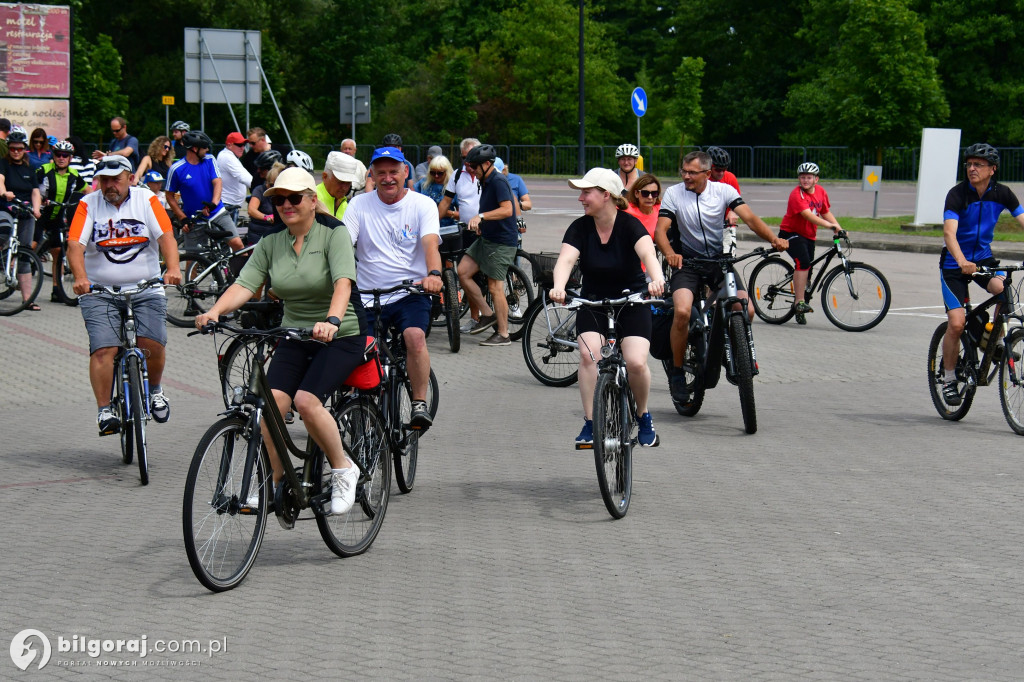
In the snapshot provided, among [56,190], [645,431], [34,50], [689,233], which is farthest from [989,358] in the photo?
[34,50]

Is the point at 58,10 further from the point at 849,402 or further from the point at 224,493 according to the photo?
the point at 224,493

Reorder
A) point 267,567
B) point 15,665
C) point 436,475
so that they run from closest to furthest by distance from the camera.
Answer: point 15,665
point 267,567
point 436,475

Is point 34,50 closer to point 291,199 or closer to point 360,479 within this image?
point 291,199

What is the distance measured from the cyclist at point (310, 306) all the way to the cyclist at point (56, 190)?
35.9ft

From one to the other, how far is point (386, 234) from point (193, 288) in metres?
7.52

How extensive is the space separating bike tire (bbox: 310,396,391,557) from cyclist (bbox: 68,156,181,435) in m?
2.33

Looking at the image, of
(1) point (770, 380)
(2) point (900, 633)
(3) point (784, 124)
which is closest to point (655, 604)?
(2) point (900, 633)

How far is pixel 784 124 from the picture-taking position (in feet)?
211

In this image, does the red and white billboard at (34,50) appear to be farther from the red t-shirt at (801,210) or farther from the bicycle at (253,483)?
the bicycle at (253,483)

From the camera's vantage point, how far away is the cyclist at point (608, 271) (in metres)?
7.34

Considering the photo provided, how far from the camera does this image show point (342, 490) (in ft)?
19.6

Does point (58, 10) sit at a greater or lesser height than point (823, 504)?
greater

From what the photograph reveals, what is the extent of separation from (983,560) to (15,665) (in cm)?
398

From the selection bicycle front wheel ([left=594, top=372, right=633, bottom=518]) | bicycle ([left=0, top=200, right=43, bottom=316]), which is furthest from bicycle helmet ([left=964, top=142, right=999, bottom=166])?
bicycle ([left=0, top=200, right=43, bottom=316])
